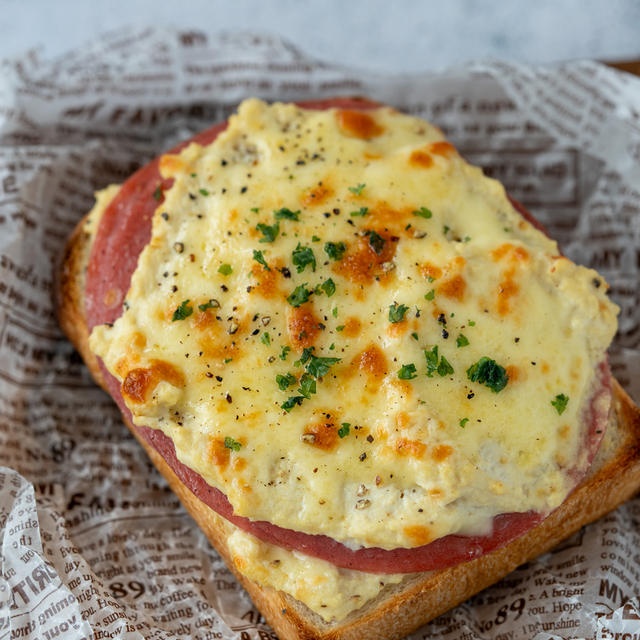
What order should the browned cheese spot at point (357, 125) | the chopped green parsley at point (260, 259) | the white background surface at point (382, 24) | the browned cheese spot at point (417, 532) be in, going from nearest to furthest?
the browned cheese spot at point (417, 532) → the chopped green parsley at point (260, 259) → the browned cheese spot at point (357, 125) → the white background surface at point (382, 24)

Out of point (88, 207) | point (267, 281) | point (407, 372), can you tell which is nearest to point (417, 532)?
point (407, 372)

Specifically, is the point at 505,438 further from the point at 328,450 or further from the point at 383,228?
the point at 383,228

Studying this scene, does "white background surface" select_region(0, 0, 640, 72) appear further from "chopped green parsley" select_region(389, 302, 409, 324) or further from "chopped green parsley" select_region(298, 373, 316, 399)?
"chopped green parsley" select_region(298, 373, 316, 399)

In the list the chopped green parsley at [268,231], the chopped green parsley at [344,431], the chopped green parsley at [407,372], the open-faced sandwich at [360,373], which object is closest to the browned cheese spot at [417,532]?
the open-faced sandwich at [360,373]

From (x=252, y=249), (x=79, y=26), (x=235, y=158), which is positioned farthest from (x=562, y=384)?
(x=79, y=26)

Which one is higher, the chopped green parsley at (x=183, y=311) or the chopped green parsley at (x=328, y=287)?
the chopped green parsley at (x=328, y=287)

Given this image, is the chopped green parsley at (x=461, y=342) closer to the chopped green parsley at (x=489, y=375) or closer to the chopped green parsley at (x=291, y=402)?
the chopped green parsley at (x=489, y=375)

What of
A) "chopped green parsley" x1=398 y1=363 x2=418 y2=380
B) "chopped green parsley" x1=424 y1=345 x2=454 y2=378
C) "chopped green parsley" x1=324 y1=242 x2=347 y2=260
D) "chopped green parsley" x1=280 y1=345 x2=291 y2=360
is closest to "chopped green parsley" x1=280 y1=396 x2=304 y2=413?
"chopped green parsley" x1=280 y1=345 x2=291 y2=360
